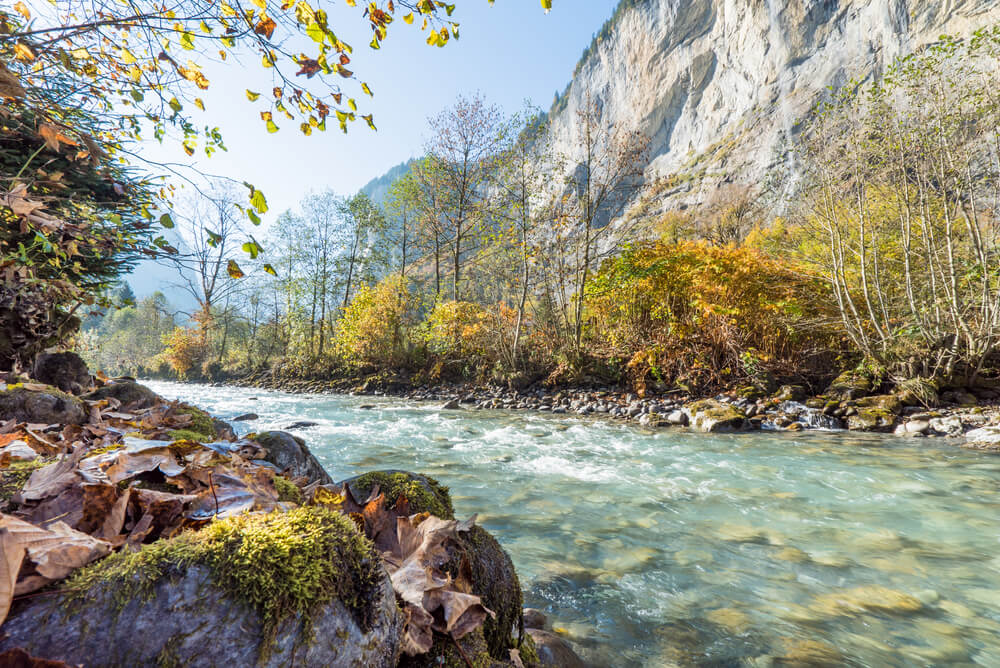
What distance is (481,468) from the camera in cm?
536

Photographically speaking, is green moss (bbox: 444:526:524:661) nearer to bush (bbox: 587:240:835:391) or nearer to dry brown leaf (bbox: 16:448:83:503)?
dry brown leaf (bbox: 16:448:83:503)

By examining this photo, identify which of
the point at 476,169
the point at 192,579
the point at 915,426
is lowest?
the point at 915,426

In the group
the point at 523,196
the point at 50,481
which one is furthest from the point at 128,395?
the point at 523,196

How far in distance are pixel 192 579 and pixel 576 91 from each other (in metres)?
85.7

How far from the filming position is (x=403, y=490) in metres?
1.92

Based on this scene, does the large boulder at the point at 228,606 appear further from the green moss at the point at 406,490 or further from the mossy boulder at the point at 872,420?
the mossy boulder at the point at 872,420

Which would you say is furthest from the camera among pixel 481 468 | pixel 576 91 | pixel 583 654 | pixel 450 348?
pixel 576 91

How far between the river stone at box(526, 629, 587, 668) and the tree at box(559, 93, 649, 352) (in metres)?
10.2

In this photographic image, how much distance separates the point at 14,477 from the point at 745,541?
399cm

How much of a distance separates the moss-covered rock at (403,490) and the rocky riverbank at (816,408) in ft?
22.7

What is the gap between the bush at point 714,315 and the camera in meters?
9.80

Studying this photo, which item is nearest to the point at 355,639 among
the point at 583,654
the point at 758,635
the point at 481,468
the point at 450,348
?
the point at 583,654

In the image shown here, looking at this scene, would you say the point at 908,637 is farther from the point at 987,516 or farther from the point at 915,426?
the point at 915,426

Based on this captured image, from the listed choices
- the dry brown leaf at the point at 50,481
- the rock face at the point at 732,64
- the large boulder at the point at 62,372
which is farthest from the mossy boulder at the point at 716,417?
the rock face at the point at 732,64
